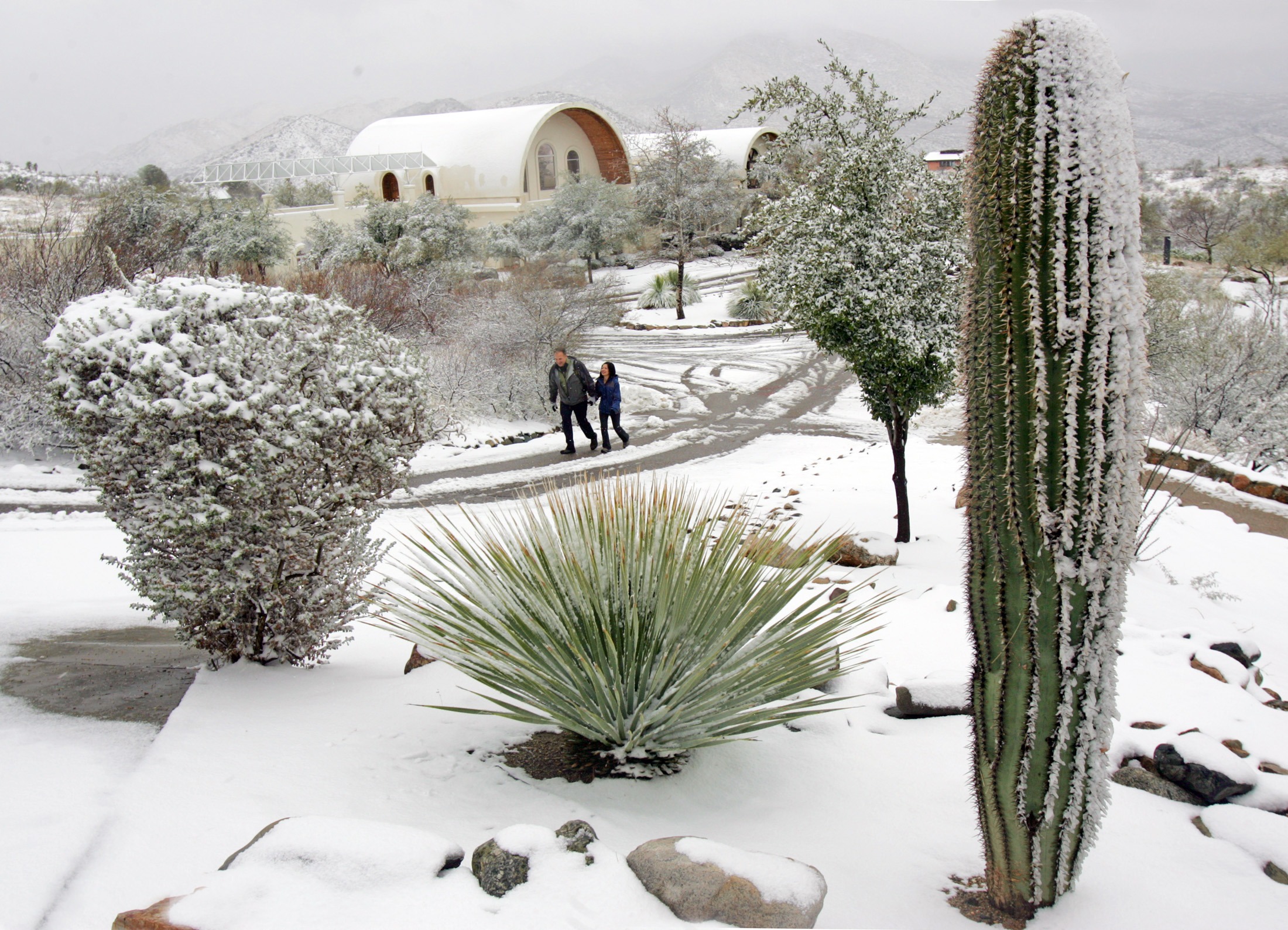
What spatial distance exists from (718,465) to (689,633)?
299 inches

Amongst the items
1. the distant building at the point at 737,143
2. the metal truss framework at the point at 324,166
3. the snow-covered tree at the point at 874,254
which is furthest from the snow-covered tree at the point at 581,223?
the snow-covered tree at the point at 874,254

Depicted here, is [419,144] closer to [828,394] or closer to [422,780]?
[828,394]

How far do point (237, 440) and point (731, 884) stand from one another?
2503 millimetres

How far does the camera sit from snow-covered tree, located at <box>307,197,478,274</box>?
2131cm

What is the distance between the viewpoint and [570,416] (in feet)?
36.5

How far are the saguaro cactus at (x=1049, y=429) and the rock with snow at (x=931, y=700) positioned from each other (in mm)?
1315

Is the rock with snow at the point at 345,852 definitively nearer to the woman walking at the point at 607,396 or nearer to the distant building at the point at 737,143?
the woman walking at the point at 607,396

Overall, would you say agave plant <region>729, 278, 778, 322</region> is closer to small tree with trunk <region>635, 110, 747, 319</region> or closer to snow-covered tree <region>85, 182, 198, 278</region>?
small tree with trunk <region>635, 110, 747, 319</region>

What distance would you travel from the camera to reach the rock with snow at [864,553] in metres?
6.78

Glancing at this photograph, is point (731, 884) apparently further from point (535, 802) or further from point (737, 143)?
point (737, 143)

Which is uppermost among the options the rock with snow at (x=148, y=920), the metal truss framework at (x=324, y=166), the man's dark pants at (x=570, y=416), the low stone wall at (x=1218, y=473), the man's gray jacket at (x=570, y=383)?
the metal truss framework at (x=324, y=166)

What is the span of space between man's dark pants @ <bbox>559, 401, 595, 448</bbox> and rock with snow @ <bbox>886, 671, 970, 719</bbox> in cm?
752

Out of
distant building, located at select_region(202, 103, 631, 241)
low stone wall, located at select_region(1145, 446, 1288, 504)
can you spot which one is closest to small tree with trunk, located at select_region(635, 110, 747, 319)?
distant building, located at select_region(202, 103, 631, 241)

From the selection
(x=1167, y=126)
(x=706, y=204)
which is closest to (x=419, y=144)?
(x=706, y=204)
